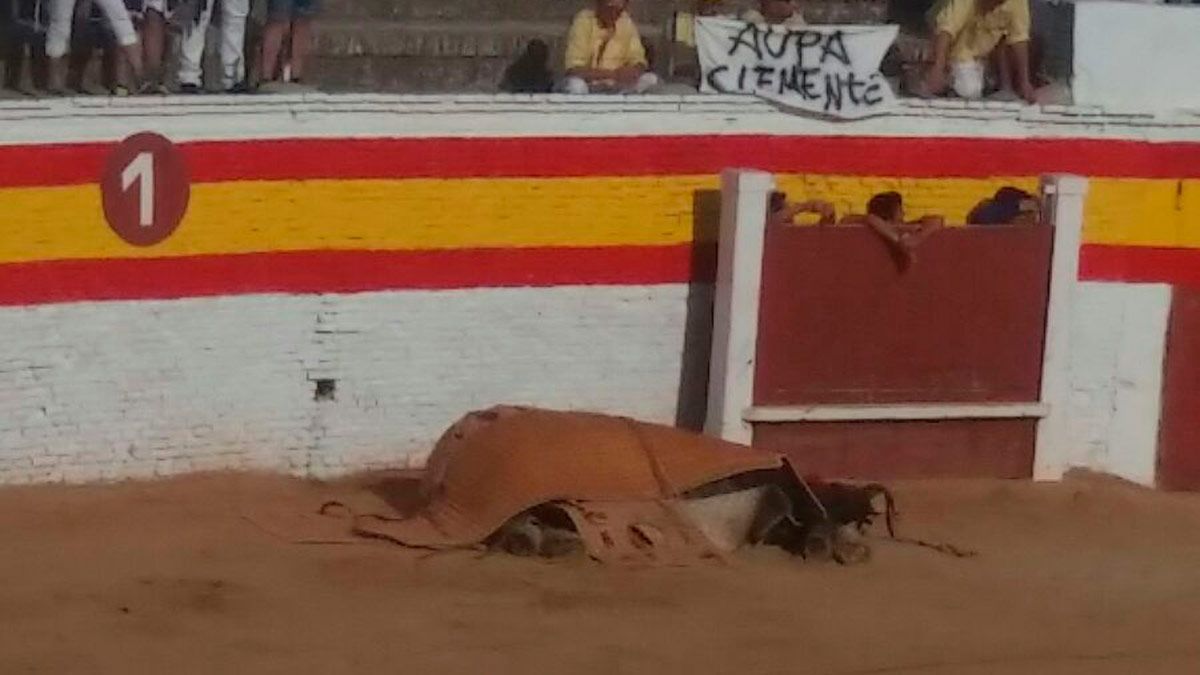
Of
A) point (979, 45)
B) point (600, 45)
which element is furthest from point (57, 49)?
point (979, 45)

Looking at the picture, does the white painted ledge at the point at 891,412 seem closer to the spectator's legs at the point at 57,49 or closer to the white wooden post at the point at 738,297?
the white wooden post at the point at 738,297

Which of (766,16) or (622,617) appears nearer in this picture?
(622,617)

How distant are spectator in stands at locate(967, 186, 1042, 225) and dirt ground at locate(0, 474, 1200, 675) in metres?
1.67

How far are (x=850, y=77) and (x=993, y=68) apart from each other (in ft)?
4.52

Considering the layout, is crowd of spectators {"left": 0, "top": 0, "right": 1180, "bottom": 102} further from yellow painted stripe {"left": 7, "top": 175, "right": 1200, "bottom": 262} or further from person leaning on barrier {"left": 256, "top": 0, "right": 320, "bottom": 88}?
yellow painted stripe {"left": 7, "top": 175, "right": 1200, "bottom": 262}

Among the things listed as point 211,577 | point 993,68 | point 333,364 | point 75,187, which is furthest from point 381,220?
point 993,68

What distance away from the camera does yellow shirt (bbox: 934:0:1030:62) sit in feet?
44.2

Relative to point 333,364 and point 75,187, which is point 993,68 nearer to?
point 333,364

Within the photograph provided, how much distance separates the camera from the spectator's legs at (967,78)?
13.4 m

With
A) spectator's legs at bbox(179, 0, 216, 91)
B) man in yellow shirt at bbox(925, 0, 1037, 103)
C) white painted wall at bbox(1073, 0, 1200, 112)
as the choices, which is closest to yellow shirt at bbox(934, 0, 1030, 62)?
man in yellow shirt at bbox(925, 0, 1037, 103)

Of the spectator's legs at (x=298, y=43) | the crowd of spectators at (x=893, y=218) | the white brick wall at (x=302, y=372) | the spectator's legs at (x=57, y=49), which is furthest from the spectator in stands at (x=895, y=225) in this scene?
the spectator's legs at (x=57, y=49)

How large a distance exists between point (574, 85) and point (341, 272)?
5.19ft

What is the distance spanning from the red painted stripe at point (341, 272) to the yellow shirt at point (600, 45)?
111cm

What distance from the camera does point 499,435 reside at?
11.0m
